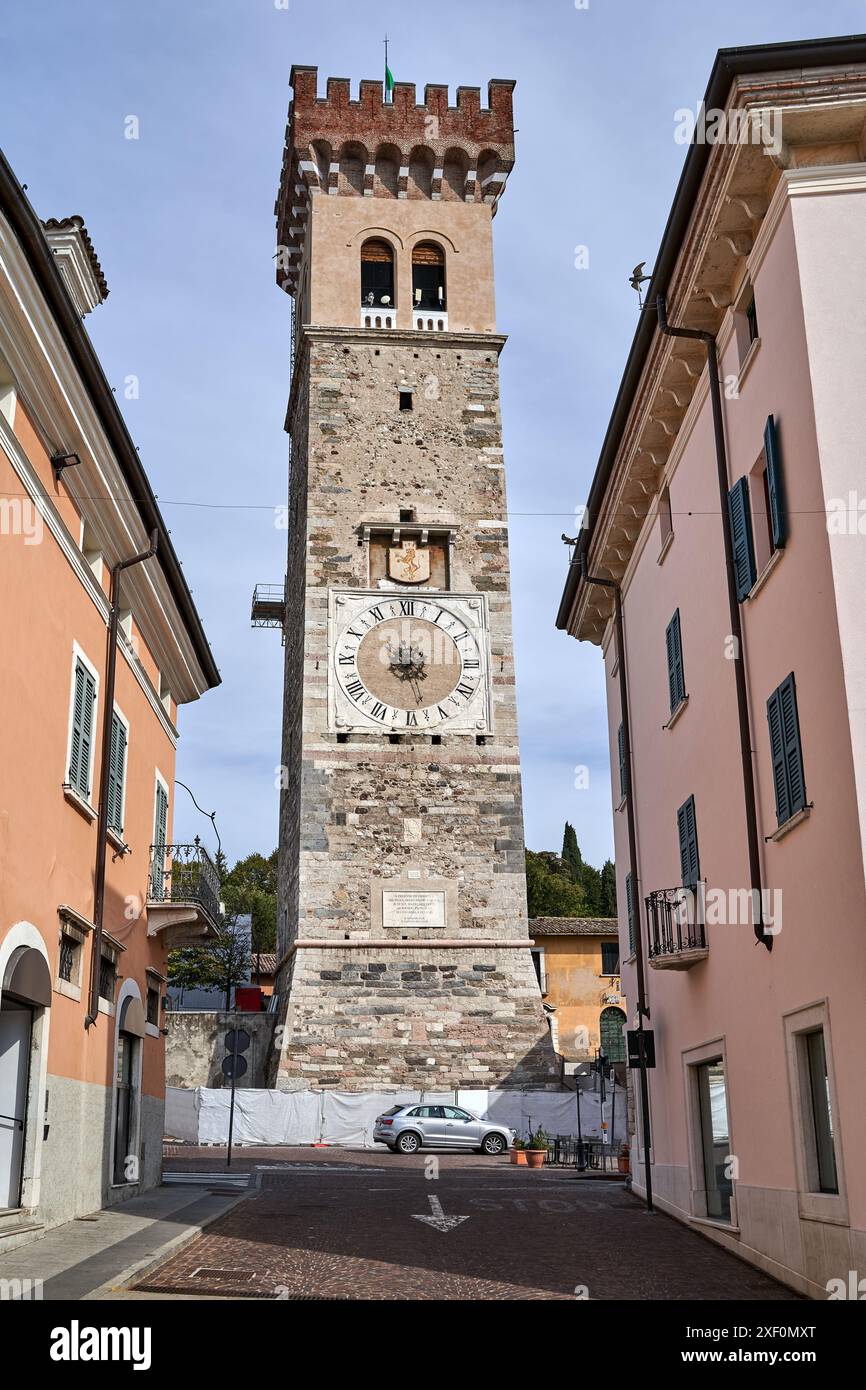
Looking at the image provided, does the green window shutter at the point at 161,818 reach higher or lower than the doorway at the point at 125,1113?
higher

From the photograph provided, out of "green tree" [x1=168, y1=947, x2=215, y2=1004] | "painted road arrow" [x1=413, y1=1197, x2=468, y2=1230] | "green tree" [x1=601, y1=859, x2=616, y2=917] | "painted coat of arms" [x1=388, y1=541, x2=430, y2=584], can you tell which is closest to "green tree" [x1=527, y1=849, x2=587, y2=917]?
"green tree" [x1=601, y1=859, x2=616, y2=917]

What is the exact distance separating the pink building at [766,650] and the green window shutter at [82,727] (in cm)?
632

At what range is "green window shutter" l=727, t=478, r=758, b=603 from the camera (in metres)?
11.7

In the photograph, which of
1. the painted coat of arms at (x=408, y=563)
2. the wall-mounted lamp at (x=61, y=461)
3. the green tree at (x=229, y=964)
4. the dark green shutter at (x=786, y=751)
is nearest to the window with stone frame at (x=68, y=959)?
the wall-mounted lamp at (x=61, y=461)

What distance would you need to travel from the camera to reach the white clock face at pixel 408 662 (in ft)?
107

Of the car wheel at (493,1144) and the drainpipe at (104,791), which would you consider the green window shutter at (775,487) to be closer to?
the drainpipe at (104,791)

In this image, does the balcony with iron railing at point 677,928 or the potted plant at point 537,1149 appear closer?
the balcony with iron railing at point 677,928

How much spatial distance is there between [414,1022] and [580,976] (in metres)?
19.5

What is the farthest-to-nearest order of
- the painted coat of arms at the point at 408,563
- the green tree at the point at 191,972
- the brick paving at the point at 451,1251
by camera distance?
1. the green tree at the point at 191,972
2. the painted coat of arms at the point at 408,563
3. the brick paving at the point at 451,1251

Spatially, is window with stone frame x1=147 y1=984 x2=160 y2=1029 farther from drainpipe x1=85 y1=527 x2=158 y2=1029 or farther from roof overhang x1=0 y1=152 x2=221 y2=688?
roof overhang x1=0 y1=152 x2=221 y2=688

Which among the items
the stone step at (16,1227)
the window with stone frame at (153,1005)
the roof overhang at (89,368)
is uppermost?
the roof overhang at (89,368)

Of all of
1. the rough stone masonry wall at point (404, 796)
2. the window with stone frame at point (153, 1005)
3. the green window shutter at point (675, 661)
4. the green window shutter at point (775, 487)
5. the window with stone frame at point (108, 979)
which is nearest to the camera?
the green window shutter at point (775, 487)
